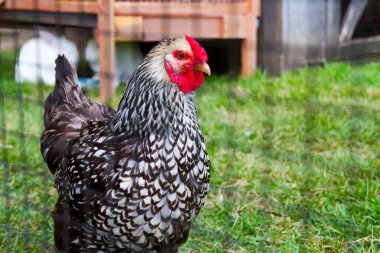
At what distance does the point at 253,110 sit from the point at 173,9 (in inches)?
58.7

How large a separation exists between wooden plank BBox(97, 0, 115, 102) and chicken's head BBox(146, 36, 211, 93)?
3129 mm

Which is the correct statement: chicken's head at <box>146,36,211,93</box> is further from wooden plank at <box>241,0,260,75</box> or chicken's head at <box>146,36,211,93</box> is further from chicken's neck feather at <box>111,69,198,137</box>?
wooden plank at <box>241,0,260,75</box>

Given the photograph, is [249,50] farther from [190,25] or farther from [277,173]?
[277,173]

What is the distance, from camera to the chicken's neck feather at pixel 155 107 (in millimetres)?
2139

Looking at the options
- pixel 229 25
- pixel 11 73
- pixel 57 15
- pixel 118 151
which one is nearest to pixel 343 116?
pixel 229 25

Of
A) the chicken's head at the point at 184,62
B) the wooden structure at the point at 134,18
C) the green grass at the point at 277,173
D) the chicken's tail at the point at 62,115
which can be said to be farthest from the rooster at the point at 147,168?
the wooden structure at the point at 134,18

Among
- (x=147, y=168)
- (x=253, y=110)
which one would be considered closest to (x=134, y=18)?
(x=253, y=110)

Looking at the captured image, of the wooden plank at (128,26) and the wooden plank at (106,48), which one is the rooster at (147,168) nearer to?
the wooden plank at (106,48)

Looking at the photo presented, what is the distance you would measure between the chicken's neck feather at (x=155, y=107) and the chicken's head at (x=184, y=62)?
Result: 0.03 meters

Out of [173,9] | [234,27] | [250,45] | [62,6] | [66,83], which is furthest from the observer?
[250,45]

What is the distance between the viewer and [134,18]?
17.8ft

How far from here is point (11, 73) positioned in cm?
640

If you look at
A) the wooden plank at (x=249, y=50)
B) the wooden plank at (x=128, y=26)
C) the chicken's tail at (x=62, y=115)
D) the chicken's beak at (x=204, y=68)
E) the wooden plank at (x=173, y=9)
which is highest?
the wooden plank at (x=173, y=9)

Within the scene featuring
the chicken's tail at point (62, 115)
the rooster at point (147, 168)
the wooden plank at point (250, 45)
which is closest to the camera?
the rooster at point (147, 168)
